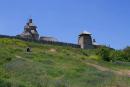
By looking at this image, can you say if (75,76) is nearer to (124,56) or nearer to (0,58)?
(0,58)

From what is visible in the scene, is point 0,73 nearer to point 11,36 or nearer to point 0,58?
point 0,58

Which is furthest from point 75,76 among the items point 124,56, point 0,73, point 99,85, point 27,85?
point 124,56

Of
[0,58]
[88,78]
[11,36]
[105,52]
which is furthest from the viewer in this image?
[11,36]

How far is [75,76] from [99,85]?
6.07 m

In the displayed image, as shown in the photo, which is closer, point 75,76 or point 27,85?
point 27,85

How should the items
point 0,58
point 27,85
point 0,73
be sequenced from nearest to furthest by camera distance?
point 27,85 → point 0,73 → point 0,58

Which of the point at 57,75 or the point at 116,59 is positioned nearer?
the point at 57,75

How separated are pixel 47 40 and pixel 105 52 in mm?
23403

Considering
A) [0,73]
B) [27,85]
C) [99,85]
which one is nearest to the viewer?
[27,85]

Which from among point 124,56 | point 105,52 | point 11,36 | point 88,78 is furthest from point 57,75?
point 11,36

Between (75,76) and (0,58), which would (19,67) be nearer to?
(75,76)

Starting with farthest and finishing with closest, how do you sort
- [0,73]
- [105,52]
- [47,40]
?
[47,40]
[105,52]
[0,73]

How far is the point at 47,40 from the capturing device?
8644 centimetres

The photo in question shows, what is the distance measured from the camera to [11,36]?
3095 inches
